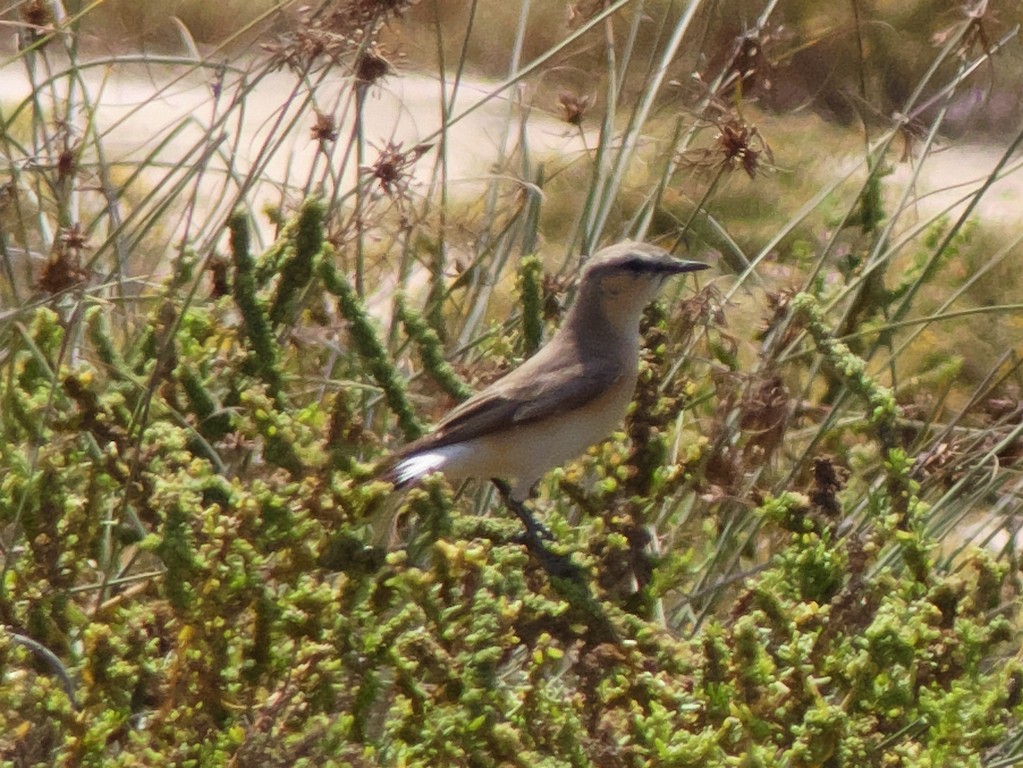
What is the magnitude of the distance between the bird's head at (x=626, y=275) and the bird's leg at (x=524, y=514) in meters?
0.47

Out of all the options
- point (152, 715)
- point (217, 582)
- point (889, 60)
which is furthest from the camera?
point (889, 60)

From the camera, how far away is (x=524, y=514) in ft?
8.70

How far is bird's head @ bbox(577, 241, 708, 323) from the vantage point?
291 centimetres

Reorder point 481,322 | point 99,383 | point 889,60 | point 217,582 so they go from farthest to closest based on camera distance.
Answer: point 889,60 < point 481,322 < point 99,383 < point 217,582

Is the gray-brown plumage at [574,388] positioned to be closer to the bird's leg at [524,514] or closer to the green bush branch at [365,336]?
the bird's leg at [524,514]

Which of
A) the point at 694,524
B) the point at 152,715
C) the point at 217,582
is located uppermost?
the point at 217,582

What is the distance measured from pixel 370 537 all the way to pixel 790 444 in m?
1.27

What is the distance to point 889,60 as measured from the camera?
7883 millimetres

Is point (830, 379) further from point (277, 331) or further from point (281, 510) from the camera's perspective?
point (281, 510)

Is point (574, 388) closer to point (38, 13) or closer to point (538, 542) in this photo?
point (538, 542)

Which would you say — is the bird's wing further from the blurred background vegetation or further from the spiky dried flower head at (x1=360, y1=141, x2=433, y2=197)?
the spiky dried flower head at (x1=360, y1=141, x2=433, y2=197)

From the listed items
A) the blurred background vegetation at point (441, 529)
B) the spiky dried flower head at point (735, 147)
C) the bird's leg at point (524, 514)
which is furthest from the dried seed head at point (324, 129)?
the bird's leg at point (524, 514)

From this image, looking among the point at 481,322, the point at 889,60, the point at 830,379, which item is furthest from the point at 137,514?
the point at 889,60

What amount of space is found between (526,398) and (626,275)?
1.12ft
